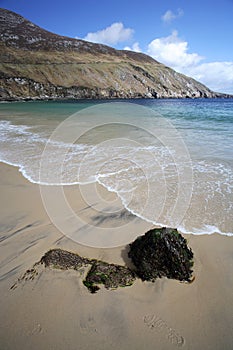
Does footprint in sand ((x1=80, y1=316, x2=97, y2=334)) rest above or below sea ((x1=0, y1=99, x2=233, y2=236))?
below

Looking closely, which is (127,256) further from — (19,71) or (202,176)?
(19,71)

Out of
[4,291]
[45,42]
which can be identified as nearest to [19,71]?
[45,42]

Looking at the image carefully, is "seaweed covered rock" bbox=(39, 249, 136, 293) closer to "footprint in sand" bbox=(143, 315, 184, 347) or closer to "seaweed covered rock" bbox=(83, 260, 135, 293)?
"seaweed covered rock" bbox=(83, 260, 135, 293)

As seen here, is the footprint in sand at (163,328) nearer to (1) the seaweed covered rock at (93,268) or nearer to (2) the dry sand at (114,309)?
(2) the dry sand at (114,309)

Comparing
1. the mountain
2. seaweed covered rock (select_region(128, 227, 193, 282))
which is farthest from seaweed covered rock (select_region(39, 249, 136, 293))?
the mountain

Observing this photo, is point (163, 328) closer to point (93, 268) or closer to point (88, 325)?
point (88, 325)

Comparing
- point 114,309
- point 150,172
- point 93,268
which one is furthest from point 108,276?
point 150,172

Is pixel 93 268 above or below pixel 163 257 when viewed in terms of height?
below
